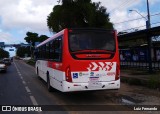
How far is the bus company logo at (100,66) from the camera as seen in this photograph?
11.6 metres

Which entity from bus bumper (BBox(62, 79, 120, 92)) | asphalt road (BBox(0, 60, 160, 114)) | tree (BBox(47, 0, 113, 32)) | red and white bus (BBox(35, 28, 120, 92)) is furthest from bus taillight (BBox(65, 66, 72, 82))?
tree (BBox(47, 0, 113, 32))

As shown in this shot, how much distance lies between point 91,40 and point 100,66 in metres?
1.05

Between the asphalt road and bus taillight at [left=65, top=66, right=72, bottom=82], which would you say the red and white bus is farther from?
the asphalt road

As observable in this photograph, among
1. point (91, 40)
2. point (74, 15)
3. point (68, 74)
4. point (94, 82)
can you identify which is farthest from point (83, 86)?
point (74, 15)

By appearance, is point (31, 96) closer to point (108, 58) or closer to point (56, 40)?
point (56, 40)

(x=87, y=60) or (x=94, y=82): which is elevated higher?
(x=87, y=60)

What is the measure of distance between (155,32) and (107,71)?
1157 cm

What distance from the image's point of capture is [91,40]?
1189 centimetres

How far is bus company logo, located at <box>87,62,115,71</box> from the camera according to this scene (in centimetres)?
1159

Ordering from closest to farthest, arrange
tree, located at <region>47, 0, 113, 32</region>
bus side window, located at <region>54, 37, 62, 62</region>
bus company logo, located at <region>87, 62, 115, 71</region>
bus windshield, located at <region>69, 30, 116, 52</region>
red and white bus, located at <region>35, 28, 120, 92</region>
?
red and white bus, located at <region>35, 28, 120, 92</region> → bus company logo, located at <region>87, 62, 115, 71</region> → bus windshield, located at <region>69, 30, 116, 52</region> → bus side window, located at <region>54, 37, 62, 62</region> → tree, located at <region>47, 0, 113, 32</region>

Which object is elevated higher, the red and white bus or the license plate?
the red and white bus

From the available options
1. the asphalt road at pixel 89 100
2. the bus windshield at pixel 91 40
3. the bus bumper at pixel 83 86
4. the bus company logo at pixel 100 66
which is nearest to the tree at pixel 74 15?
the asphalt road at pixel 89 100

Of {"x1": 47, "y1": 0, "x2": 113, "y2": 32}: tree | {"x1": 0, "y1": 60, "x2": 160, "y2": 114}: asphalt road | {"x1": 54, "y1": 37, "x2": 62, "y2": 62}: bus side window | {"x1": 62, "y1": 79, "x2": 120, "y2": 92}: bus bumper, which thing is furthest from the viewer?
{"x1": 47, "y1": 0, "x2": 113, "y2": 32}: tree

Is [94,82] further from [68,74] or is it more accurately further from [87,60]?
[68,74]
